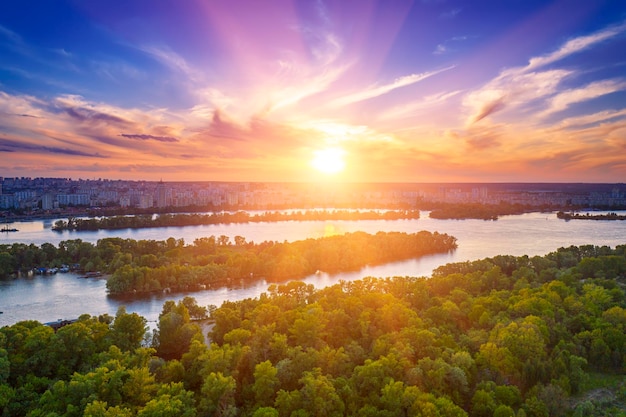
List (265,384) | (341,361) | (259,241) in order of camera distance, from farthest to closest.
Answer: (259,241)
(341,361)
(265,384)

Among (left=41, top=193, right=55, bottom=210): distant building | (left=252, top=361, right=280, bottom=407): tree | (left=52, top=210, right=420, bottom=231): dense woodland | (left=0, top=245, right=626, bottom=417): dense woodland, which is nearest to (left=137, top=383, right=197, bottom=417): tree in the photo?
(left=0, top=245, right=626, bottom=417): dense woodland

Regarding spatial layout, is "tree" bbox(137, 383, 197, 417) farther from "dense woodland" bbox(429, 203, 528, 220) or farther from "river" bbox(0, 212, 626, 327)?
"dense woodland" bbox(429, 203, 528, 220)

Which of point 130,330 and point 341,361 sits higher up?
point 130,330

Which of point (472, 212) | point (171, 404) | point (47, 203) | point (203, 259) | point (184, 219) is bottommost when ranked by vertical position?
point (171, 404)

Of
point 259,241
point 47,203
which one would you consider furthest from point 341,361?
point 47,203

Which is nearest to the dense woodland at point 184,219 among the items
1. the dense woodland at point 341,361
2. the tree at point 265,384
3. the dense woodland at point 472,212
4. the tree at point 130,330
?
the dense woodland at point 472,212

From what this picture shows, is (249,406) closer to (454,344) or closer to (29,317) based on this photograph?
(454,344)

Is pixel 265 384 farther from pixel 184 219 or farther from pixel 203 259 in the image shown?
pixel 184 219
